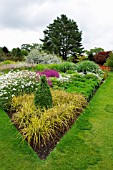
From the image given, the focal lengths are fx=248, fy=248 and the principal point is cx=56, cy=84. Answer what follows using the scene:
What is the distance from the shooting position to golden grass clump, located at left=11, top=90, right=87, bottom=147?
4.77 metres

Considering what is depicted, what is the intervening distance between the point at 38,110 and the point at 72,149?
4.62 feet

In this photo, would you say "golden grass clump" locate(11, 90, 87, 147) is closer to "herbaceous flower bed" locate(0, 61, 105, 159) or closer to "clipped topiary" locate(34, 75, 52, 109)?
"herbaceous flower bed" locate(0, 61, 105, 159)

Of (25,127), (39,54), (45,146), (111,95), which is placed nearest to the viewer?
(45,146)

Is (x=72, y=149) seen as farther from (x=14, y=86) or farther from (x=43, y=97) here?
(x=14, y=86)

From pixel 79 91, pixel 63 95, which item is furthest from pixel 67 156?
pixel 79 91

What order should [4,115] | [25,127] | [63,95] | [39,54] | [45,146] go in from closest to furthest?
[45,146]
[25,127]
[4,115]
[63,95]
[39,54]

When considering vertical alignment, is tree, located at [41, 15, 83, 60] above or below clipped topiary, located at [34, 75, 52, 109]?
above

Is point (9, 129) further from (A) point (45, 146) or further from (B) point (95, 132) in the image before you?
(B) point (95, 132)

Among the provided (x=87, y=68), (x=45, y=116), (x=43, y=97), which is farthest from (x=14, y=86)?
(x=87, y=68)

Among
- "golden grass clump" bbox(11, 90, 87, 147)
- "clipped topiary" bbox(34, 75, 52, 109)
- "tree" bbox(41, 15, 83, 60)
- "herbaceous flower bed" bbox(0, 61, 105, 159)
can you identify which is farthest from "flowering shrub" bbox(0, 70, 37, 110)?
"tree" bbox(41, 15, 83, 60)

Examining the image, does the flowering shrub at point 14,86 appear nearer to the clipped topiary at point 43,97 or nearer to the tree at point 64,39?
the clipped topiary at point 43,97

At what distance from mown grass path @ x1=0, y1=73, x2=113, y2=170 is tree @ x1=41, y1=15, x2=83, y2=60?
26728 millimetres

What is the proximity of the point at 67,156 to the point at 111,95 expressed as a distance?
515cm

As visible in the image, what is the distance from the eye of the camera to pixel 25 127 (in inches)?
201
